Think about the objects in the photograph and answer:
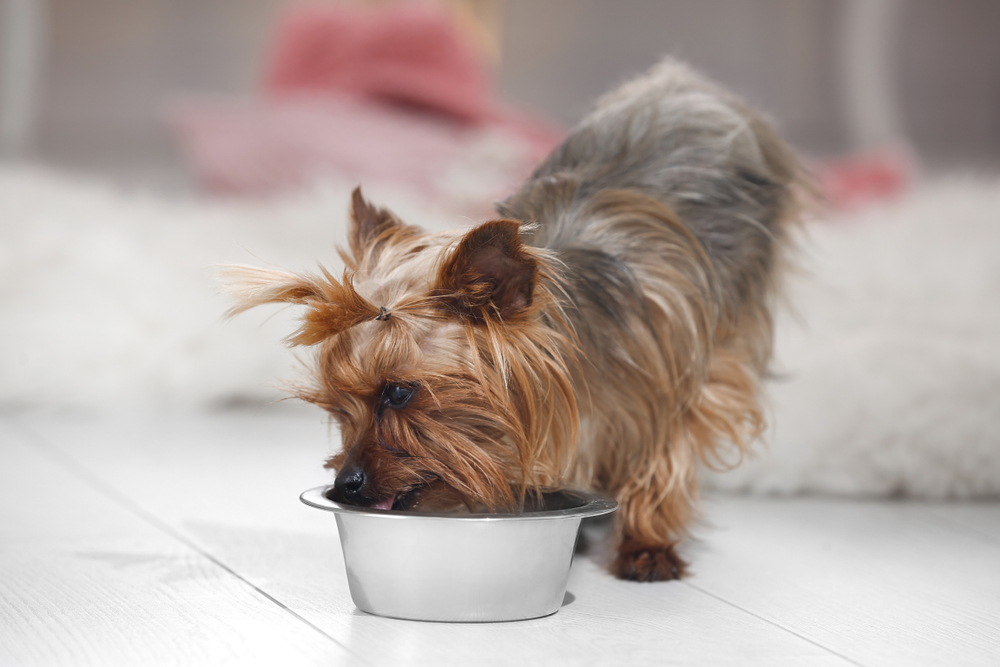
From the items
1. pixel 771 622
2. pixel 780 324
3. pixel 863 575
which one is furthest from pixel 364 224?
pixel 780 324

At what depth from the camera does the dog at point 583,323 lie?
138 cm

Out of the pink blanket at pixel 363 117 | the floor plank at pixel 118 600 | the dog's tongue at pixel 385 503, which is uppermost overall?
the pink blanket at pixel 363 117

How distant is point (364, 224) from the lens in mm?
1613

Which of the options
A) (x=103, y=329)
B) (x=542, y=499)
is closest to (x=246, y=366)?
(x=103, y=329)

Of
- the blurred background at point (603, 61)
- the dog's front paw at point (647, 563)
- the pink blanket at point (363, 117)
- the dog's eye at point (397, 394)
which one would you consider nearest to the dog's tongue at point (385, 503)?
the dog's eye at point (397, 394)

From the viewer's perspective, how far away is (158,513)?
1.90 metres

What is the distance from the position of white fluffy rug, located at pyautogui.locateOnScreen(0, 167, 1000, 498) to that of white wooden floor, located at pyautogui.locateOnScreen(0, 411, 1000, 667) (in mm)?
129

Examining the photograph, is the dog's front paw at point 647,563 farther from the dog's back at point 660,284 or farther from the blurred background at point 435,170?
the blurred background at point 435,170

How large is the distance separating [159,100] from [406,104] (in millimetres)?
2721

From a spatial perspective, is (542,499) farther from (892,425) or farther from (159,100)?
(159,100)

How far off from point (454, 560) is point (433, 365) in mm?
260

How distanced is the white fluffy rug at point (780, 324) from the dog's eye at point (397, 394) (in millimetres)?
326

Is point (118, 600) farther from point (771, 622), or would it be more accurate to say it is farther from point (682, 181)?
point (682, 181)

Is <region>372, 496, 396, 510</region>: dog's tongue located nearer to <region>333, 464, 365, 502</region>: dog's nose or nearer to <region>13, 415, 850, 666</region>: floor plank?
<region>333, 464, 365, 502</region>: dog's nose
